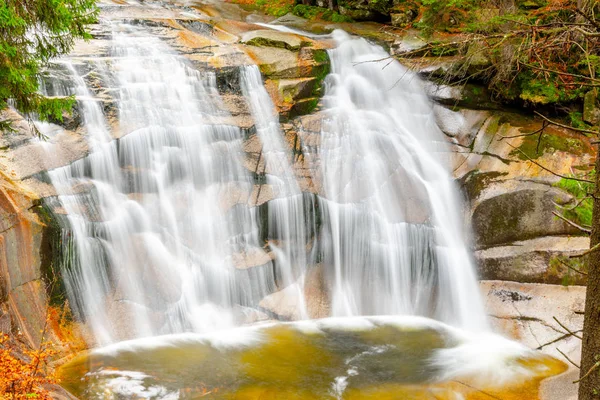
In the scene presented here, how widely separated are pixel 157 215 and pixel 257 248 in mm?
2019

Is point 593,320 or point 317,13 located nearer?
point 593,320

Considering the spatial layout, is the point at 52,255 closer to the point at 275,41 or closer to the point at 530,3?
the point at 275,41

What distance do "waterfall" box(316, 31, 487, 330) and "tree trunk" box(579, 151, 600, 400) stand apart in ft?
21.2

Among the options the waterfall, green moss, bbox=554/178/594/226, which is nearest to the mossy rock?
the waterfall

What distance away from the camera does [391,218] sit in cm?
1067

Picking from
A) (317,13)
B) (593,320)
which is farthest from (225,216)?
(317,13)

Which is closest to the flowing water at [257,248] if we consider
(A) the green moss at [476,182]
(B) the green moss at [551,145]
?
(A) the green moss at [476,182]

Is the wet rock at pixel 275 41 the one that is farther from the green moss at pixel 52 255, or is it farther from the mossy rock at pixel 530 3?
the green moss at pixel 52 255

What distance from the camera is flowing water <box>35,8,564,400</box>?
777 centimetres

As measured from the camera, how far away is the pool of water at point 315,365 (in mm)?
7211

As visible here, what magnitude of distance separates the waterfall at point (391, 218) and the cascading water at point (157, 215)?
1738mm

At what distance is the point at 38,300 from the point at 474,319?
739cm

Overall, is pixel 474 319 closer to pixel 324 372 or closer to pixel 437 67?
pixel 324 372

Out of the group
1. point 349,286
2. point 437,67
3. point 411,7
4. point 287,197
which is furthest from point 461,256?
point 411,7
